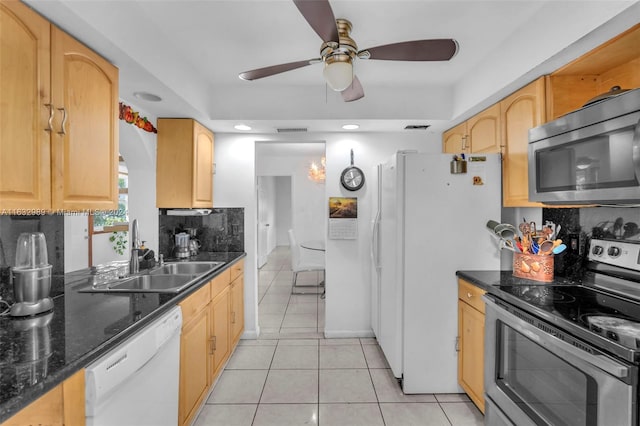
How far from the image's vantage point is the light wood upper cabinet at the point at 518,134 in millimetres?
1835

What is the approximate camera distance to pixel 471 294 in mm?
2037

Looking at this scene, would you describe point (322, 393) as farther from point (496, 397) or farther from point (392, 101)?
point (392, 101)

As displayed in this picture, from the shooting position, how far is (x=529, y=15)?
1.69 metres

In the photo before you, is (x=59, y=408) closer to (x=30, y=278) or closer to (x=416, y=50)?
(x=30, y=278)

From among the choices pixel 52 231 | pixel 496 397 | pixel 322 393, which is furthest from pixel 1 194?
pixel 496 397

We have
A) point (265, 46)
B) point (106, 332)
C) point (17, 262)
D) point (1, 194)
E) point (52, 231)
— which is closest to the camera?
point (1, 194)

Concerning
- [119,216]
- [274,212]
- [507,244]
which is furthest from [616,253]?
[274,212]

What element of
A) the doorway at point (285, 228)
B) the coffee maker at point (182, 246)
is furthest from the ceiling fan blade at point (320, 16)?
the coffee maker at point (182, 246)

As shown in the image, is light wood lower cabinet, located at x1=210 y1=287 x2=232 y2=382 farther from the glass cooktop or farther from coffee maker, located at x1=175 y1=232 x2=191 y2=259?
the glass cooktop

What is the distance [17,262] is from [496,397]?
8.12 ft

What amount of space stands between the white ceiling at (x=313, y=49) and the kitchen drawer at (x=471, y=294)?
1.32 m

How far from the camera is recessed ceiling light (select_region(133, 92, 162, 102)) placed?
2113mm

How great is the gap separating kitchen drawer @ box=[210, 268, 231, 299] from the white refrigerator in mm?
1373

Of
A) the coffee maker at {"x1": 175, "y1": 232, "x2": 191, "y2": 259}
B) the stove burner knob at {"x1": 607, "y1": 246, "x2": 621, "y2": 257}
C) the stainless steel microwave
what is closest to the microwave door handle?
the stainless steel microwave
